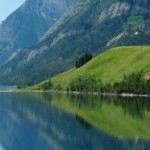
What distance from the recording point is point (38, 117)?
141750 millimetres

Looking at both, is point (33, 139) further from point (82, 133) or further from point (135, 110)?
point (135, 110)

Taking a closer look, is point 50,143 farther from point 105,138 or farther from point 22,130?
point 22,130

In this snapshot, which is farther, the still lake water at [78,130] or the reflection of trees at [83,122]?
the reflection of trees at [83,122]

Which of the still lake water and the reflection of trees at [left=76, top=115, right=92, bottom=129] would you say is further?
the reflection of trees at [left=76, top=115, right=92, bottom=129]

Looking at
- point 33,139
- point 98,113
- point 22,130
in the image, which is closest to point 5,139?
point 33,139

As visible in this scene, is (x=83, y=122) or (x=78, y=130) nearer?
(x=78, y=130)

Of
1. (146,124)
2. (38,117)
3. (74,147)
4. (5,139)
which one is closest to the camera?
(74,147)

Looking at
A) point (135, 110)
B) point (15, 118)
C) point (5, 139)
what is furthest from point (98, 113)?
point (5, 139)

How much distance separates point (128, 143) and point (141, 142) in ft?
7.47

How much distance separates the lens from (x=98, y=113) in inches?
5753

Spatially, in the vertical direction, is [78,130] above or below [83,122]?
below

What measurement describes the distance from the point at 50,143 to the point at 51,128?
2427 cm

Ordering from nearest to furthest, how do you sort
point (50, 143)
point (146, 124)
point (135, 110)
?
1. point (50, 143)
2. point (146, 124)
3. point (135, 110)

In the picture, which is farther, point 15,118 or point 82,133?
point 15,118
